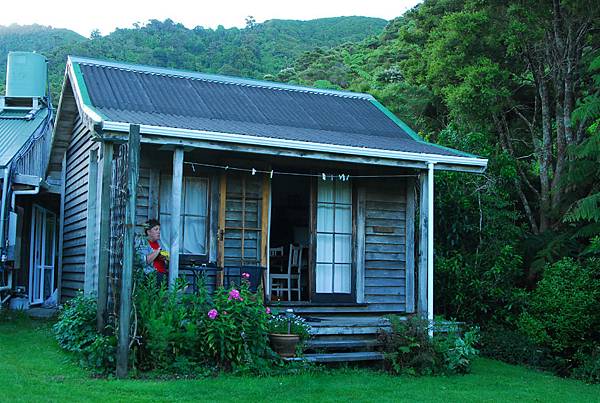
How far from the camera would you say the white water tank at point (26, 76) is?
57.9ft

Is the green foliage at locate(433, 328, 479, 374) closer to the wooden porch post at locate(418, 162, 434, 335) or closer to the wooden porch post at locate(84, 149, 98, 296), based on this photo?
the wooden porch post at locate(418, 162, 434, 335)

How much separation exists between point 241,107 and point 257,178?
64.7 inches

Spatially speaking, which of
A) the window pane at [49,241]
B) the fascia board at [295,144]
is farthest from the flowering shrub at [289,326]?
the window pane at [49,241]

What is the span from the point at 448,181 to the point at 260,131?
4.75 m

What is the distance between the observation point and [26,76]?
1780cm

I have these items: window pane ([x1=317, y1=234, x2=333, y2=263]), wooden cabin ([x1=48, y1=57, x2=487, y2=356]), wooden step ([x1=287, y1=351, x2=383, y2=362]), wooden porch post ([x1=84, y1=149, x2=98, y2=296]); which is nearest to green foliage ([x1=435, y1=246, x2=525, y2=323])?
wooden cabin ([x1=48, y1=57, x2=487, y2=356])

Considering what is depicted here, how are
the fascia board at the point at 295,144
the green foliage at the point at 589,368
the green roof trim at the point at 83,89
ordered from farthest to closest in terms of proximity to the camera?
1. the green foliage at the point at 589,368
2. the green roof trim at the point at 83,89
3. the fascia board at the point at 295,144

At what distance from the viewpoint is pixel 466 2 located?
15.5 meters

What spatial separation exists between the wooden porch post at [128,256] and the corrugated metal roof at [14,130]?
5.06m

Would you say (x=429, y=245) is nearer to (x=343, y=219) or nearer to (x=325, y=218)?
(x=343, y=219)

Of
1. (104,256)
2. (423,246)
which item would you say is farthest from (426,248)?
(104,256)

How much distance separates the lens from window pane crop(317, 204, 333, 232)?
35.9 feet

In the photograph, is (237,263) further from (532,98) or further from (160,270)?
(532,98)

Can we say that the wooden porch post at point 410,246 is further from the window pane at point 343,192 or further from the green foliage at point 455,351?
the green foliage at point 455,351
